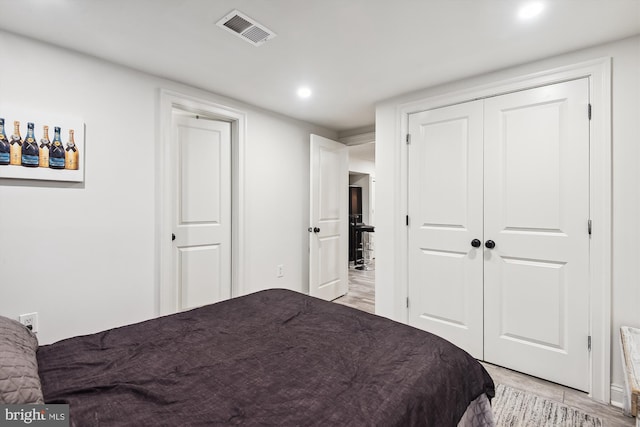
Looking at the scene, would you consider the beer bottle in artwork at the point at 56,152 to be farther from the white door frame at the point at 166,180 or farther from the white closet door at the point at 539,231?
the white closet door at the point at 539,231

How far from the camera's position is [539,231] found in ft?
7.29

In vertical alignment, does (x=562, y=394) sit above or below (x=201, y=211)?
below

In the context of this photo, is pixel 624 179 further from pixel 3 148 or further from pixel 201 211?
pixel 3 148

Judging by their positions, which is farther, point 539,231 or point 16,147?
point 539,231

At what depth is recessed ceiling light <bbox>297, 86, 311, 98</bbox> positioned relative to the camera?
2783mm

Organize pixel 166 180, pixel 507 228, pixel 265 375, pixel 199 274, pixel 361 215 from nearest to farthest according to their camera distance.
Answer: pixel 265 375 < pixel 507 228 < pixel 166 180 < pixel 199 274 < pixel 361 215

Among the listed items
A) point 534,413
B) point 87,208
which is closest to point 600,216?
point 534,413

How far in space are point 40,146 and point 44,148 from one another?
0.8 inches

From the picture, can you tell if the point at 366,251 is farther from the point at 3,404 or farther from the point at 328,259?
the point at 3,404

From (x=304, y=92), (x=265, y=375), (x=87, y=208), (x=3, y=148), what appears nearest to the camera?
(x=265, y=375)

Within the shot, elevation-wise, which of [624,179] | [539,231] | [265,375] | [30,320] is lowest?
[30,320]

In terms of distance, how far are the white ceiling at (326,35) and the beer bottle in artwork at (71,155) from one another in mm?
636

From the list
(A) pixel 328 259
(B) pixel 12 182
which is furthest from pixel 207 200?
(A) pixel 328 259

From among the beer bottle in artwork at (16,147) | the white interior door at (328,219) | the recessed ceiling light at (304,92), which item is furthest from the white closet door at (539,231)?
the beer bottle in artwork at (16,147)
